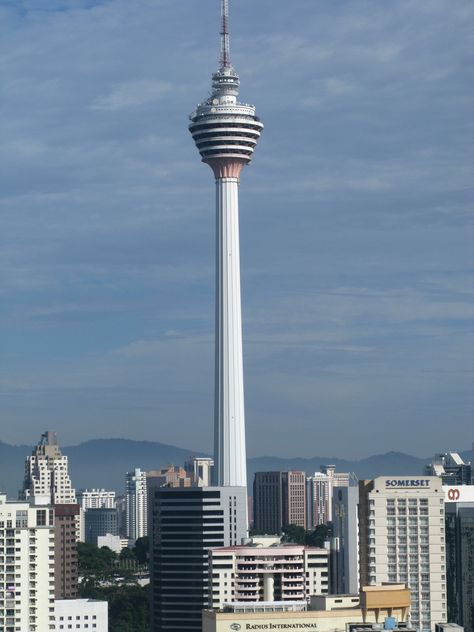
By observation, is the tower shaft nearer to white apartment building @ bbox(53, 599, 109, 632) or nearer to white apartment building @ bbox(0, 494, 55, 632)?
white apartment building @ bbox(53, 599, 109, 632)

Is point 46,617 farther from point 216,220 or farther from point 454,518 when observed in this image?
point 216,220

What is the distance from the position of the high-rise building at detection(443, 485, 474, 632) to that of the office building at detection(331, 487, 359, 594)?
20.5ft

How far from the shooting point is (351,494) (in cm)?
11694

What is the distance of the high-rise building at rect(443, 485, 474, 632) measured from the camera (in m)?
109

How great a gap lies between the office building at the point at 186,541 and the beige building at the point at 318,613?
112ft

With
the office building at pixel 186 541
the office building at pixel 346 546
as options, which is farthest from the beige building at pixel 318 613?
the office building at pixel 186 541

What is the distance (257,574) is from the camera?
360 feet

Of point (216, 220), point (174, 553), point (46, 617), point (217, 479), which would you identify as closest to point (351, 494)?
point (174, 553)

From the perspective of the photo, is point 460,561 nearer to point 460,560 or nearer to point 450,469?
point 460,560

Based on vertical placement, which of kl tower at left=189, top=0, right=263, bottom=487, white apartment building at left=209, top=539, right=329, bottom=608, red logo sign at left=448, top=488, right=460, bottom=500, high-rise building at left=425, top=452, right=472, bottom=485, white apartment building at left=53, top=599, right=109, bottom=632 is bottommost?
white apartment building at left=53, top=599, right=109, bottom=632

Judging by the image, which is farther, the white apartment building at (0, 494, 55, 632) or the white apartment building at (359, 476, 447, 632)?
the white apartment building at (0, 494, 55, 632)

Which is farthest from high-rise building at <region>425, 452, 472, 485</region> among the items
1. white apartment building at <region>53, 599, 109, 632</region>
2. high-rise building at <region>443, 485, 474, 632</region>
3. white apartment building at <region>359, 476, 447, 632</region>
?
white apartment building at <region>359, 476, 447, 632</region>

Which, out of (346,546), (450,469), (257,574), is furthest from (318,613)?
(450,469)

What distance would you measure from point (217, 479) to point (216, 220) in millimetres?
24959
